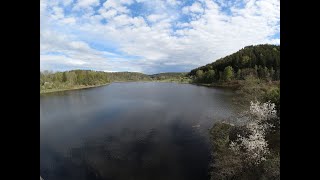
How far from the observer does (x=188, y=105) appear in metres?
18.1

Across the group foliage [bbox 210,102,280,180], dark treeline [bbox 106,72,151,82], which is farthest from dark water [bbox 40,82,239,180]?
dark treeline [bbox 106,72,151,82]

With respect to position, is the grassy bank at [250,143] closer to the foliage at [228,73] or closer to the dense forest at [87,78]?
the foliage at [228,73]

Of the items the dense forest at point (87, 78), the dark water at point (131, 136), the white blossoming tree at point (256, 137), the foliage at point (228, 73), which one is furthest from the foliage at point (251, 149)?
the dense forest at point (87, 78)

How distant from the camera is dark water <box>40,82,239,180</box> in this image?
11.5 meters

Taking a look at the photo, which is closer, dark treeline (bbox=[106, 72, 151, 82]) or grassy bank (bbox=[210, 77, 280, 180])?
grassy bank (bbox=[210, 77, 280, 180])

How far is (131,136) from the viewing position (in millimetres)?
14500

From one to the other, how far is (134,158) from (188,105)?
22.5 feet

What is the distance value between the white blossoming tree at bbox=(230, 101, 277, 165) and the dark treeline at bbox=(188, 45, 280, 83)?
287 cm

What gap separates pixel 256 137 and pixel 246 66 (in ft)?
24.4

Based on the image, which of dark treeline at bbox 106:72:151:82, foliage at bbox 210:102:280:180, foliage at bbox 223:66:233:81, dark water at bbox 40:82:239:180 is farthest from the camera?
dark treeline at bbox 106:72:151:82

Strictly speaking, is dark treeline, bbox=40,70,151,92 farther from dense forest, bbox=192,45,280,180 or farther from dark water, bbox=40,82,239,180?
dense forest, bbox=192,45,280,180

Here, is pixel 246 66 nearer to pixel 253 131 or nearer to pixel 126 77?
pixel 253 131

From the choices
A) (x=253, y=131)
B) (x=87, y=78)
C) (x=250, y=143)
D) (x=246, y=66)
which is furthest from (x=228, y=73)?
(x=87, y=78)
